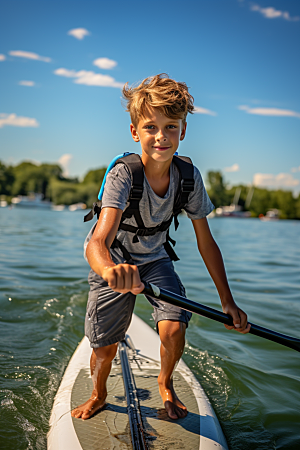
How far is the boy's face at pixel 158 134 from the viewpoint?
2502mm

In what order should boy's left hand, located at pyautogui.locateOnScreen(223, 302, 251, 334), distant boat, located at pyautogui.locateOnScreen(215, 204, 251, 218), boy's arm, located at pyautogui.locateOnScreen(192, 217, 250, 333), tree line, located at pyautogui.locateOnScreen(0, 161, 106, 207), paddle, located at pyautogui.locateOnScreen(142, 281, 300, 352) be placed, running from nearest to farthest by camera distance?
paddle, located at pyautogui.locateOnScreen(142, 281, 300, 352), boy's left hand, located at pyautogui.locateOnScreen(223, 302, 251, 334), boy's arm, located at pyautogui.locateOnScreen(192, 217, 250, 333), distant boat, located at pyautogui.locateOnScreen(215, 204, 251, 218), tree line, located at pyautogui.locateOnScreen(0, 161, 106, 207)

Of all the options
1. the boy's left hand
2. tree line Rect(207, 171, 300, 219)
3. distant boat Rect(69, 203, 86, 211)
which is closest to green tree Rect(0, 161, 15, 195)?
distant boat Rect(69, 203, 86, 211)

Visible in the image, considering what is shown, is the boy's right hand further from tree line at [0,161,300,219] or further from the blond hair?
tree line at [0,161,300,219]

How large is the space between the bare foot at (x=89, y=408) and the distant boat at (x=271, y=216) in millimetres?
76734

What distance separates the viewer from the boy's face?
2502 millimetres

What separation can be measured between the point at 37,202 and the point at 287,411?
79600mm

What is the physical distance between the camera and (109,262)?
208 centimetres

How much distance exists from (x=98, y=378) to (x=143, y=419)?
1.30 feet

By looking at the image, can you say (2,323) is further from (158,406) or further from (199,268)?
(199,268)

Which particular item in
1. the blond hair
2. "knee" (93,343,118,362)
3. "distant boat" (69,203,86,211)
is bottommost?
"distant boat" (69,203,86,211)

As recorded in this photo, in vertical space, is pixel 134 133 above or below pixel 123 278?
above

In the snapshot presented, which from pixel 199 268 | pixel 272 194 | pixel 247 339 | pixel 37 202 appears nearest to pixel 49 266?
pixel 199 268

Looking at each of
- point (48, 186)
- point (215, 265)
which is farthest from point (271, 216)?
point (215, 265)

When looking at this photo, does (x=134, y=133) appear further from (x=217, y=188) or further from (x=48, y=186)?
Answer: (x=48, y=186)
